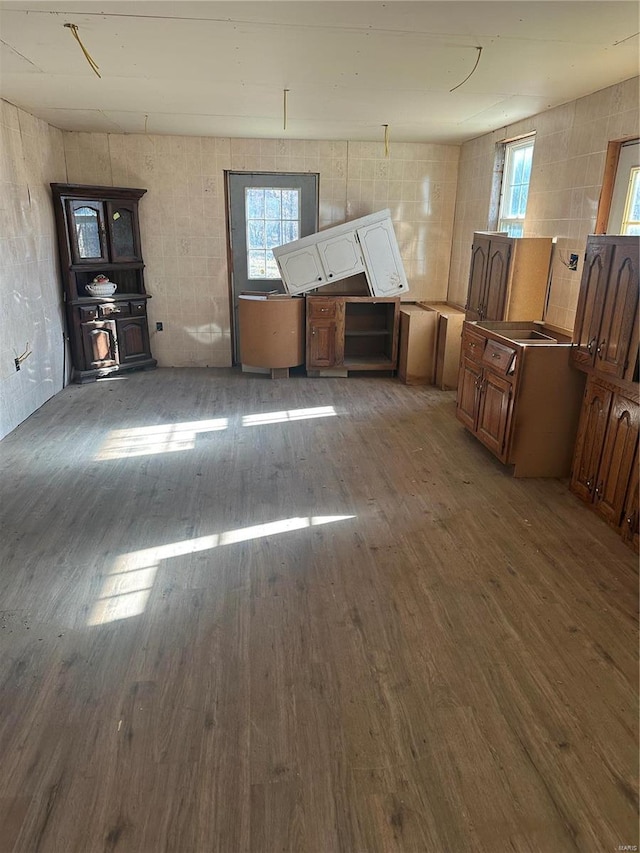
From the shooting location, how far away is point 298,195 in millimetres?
6387

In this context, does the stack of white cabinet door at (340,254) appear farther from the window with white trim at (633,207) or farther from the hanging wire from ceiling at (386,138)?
the window with white trim at (633,207)

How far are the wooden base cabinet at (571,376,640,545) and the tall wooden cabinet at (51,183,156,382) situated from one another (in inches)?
186

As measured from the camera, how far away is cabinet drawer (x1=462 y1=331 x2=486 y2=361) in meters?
4.21

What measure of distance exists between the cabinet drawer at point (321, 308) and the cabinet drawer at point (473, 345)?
6.26 feet

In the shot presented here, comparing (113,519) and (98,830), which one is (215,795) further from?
(113,519)

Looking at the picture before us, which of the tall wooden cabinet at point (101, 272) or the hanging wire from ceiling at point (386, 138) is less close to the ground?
the hanging wire from ceiling at point (386, 138)

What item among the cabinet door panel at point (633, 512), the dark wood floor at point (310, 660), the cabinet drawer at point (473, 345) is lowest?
the dark wood floor at point (310, 660)

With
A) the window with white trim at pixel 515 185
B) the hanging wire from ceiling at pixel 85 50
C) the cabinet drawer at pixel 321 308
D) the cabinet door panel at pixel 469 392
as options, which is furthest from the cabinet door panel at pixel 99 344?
the window with white trim at pixel 515 185

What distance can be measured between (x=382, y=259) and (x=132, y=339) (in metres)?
2.89

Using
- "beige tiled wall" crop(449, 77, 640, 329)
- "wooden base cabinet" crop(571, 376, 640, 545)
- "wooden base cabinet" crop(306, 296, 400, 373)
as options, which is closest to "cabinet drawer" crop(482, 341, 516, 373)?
"wooden base cabinet" crop(571, 376, 640, 545)

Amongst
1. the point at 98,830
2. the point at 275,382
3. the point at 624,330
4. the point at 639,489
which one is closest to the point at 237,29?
the point at 624,330

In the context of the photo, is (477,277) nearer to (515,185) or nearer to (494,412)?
(515,185)

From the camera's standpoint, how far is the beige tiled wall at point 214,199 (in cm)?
610

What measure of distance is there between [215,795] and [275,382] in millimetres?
4730
